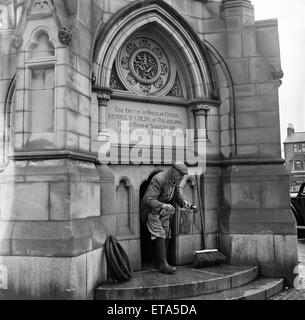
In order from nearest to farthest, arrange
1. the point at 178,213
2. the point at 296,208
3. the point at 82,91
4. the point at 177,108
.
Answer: the point at 82,91
the point at 178,213
the point at 177,108
the point at 296,208

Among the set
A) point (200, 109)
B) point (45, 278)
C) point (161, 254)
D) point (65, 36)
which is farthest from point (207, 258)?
point (65, 36)

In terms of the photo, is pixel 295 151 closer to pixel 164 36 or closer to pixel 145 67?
pixel 164 36

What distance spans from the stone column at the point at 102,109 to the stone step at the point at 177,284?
2.39m

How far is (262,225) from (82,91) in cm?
404

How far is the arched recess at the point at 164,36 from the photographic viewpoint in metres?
6.68

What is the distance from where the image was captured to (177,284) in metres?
5.74

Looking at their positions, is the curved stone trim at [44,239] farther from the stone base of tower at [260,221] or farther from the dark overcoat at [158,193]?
the stone base of tower at [260,221]

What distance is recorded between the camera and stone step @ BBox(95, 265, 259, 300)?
5543 mm

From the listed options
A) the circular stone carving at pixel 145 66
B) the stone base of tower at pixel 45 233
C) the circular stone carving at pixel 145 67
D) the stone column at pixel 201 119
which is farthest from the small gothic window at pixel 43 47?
the stone column at pixel 201 119

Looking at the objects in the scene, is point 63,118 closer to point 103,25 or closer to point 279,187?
point 103,25

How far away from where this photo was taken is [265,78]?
299 inches

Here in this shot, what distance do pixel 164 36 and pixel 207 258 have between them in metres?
4.31

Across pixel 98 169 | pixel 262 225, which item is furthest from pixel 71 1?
pixel 262 225

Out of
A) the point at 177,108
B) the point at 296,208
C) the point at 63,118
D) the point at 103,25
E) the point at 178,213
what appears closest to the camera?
the point at 63,118
